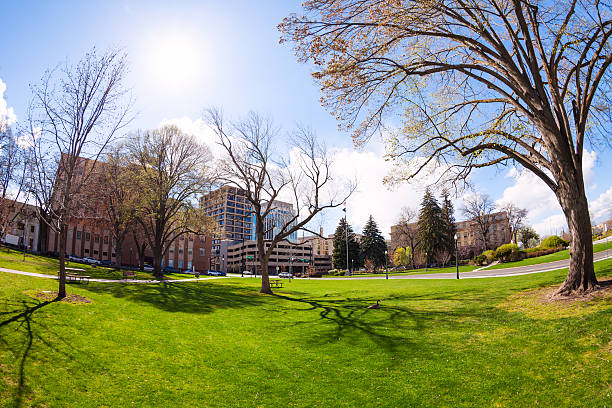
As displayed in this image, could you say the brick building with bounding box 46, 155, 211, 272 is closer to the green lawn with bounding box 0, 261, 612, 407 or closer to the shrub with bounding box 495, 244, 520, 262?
the green lawn with bounding box 0, 261, 612, 407

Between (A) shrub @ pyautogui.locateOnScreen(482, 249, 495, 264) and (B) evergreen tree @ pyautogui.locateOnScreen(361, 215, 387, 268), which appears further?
(B) evergreen tree @ pyautogui.locateOnScreen(361, 215, 387, 268)

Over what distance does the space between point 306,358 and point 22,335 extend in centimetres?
689

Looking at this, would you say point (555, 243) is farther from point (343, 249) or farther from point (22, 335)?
point (22, 335)

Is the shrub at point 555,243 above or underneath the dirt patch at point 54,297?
above

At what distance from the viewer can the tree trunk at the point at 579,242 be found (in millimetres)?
9672

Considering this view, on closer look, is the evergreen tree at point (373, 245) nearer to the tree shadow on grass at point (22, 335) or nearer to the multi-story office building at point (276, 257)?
the multi-story office building at point (276, 257)

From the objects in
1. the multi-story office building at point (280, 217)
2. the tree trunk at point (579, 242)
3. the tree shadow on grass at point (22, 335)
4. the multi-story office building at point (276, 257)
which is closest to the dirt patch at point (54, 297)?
the tree shadow on grass at point (22, 335)

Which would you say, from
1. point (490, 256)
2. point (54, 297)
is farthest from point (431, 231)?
point (54, 297)

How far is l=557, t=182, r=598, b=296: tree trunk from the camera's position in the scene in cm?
967

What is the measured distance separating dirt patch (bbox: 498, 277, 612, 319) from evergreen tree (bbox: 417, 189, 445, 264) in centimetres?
5045

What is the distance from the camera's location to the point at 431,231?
59.5 m

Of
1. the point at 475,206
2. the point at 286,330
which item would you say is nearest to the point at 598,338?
the point at 286,330

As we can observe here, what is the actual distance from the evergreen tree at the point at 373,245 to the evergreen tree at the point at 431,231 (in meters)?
12.4

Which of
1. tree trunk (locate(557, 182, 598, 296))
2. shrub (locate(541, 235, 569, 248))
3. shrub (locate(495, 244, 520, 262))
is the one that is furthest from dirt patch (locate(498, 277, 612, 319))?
shrub (locate(541, 235, 569, 248))
